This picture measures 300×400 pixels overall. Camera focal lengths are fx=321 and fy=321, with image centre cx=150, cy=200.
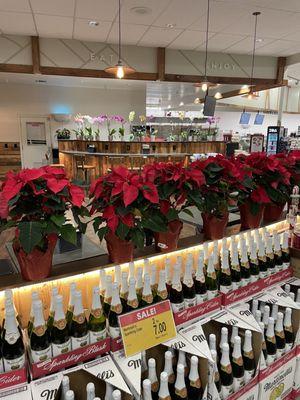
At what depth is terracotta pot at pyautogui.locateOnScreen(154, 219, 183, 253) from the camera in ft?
5.36

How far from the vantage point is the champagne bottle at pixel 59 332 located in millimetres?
1172

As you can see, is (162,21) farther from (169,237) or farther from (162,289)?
(162,289)

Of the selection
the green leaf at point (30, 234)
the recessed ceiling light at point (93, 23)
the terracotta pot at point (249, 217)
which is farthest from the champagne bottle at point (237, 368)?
the recessed ceiling light at point (93, 23)

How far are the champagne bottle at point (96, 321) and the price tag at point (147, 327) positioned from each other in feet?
0.33

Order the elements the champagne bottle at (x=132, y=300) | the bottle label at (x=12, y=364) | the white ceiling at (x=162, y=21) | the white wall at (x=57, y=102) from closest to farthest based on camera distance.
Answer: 1. the bottle label at (x=12, y=364)
2. the champagne bottle at (x=132, y=300)
3. the white ceiling at (x=162, y=21)
4. the white wall at (x=57, y=102)

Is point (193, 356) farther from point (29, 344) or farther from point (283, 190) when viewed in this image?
point (283, 190)

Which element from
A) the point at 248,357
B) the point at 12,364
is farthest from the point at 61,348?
the point at 248,357

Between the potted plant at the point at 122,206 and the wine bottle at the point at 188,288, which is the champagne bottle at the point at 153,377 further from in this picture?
the potted plant at the point at 122,206

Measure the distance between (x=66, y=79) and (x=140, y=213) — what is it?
985 centimetres

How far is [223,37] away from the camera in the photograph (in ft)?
21.3

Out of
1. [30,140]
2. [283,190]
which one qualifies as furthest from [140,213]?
[30,140]

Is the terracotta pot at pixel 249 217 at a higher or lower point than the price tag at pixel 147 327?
higher

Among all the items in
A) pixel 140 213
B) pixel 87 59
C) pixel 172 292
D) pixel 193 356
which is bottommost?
pixel 193 356

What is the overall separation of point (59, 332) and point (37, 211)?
18.4 inches
